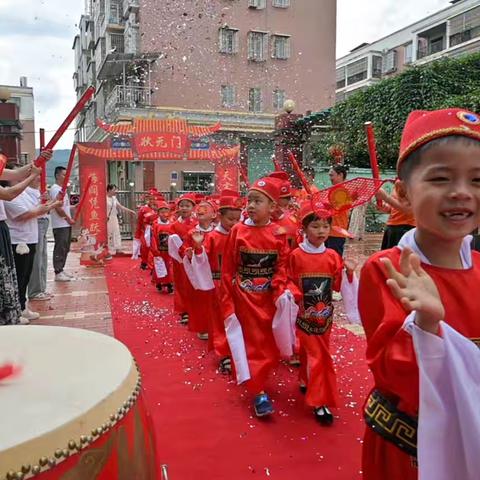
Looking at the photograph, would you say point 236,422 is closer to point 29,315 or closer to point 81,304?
point 29,315

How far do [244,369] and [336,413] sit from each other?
2.09ft

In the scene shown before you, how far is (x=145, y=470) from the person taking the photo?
4.55 ft

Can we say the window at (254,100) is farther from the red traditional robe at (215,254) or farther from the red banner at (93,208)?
the red traditional robe at (215,254)

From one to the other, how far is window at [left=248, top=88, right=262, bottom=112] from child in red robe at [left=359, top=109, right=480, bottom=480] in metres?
20.3

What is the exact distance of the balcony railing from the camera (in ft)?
60.8

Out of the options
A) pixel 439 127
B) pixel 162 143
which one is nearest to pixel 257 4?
pixel 162 143

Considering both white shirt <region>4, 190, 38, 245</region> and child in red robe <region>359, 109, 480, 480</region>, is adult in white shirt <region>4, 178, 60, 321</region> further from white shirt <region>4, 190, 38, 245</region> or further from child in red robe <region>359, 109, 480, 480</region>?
child in red robe <region>359, 109, 480, 480</region>

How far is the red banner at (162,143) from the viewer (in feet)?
37.7

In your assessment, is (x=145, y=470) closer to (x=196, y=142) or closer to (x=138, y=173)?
(x=196, y=142)

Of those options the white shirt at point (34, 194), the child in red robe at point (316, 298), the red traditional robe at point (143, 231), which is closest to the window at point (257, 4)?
the red traditional robe at point (143, 231)

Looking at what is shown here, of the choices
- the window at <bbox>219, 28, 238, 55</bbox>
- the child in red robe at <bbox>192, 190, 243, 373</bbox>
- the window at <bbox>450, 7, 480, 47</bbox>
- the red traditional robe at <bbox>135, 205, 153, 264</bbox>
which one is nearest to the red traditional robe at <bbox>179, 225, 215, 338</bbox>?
the child in red robe at <bbox>192, 190, 243, 373</bbox>

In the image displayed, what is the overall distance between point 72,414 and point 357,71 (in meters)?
42.2

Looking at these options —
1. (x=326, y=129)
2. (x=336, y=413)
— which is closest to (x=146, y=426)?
(x=336, y=413)

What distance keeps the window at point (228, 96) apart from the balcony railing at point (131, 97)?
3377 mm
